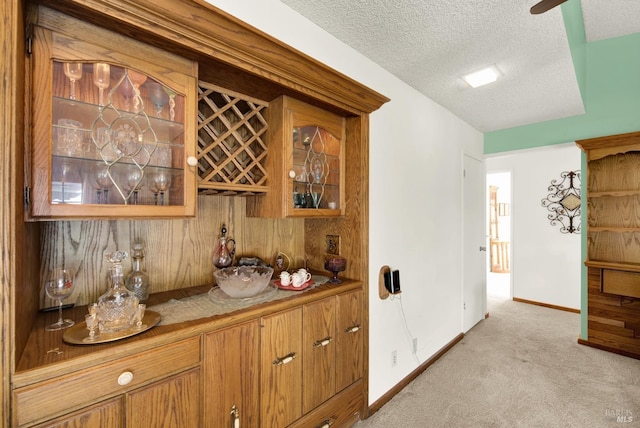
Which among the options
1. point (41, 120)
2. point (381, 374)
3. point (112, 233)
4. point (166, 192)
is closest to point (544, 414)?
point (381, 374)

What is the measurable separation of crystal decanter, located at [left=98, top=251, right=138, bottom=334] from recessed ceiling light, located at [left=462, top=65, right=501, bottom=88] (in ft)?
8.80

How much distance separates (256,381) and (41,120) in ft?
4.25

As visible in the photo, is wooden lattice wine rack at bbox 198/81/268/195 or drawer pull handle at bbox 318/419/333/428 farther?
drawer pull handle at bbox 318/419/333/428

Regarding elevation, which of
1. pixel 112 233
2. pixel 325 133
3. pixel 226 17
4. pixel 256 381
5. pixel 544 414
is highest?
pixel 226 17

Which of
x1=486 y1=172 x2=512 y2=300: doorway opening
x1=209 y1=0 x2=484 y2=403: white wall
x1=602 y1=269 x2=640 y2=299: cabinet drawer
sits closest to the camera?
x1=209 y1=0 x2=484 y2=403: white wall

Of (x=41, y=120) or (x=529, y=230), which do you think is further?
(x=529, y=230)

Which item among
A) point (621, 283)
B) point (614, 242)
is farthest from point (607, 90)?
point (621, 283)

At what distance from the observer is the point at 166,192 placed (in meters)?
1.17

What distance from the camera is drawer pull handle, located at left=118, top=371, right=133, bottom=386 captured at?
3.07 ft

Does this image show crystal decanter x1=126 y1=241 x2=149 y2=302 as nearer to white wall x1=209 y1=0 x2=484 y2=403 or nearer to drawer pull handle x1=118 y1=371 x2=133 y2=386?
drawer pull handle x1=118 y1=371 x2=133 y2=386

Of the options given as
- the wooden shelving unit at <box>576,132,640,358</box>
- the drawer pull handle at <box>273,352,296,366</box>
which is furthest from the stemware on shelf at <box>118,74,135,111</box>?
the wooden shelving unit at <box>576,132,640,358</box>

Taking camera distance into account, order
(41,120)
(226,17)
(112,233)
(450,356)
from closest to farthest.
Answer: (41,120) < (226,17) < (112,233) < (450,356)

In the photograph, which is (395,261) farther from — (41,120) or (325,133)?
(41,120)

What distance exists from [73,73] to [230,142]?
2.49 ft
